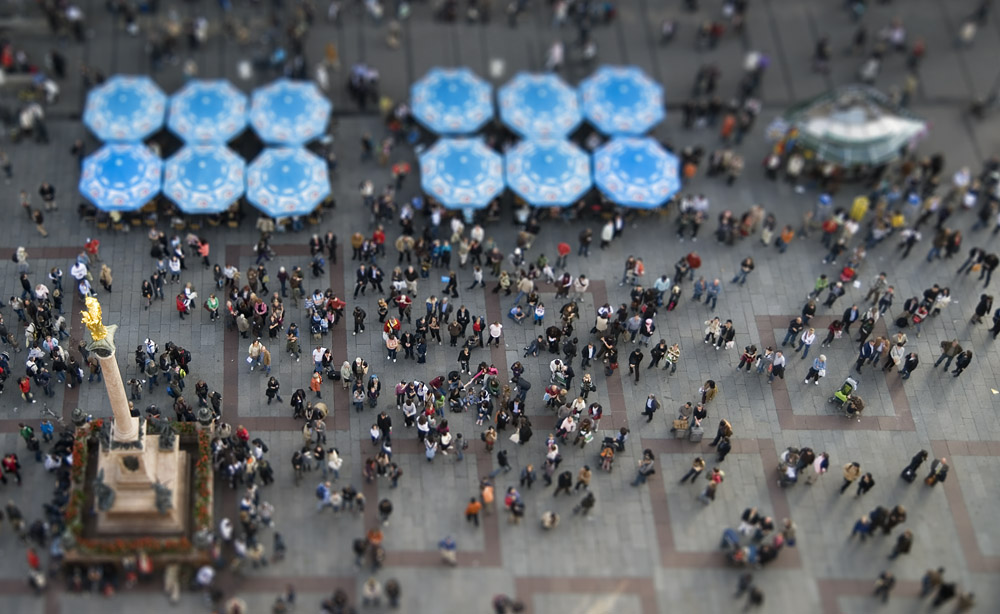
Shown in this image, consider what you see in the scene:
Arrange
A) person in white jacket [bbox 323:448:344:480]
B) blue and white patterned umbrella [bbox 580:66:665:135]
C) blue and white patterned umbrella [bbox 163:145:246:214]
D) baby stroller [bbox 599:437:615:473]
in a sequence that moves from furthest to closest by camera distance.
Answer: blue and white patterned umbrella [bbox 580:66:665:135] < blue and white patterned umbrella [bbox 163:145:246:214] < baby stroller [bbox 599:437:615:473] < person in white jacket [bbox 323:448:344:480]

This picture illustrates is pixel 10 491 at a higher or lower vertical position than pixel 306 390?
lower

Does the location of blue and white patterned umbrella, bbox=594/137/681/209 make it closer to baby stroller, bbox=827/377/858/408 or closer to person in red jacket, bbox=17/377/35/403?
baby stroller, bbox=827/377/858/408

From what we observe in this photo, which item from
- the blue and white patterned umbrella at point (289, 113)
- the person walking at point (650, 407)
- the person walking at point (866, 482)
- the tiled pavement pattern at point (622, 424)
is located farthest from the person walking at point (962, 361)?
the blue and white patterned umbrella at point (289, 113)

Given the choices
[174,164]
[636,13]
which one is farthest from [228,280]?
[636,13]

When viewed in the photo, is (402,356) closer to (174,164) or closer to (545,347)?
(545,347)

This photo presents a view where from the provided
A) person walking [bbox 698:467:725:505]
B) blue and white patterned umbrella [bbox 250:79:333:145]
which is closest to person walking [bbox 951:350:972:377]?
person walking [bbox 698:467:725:505]

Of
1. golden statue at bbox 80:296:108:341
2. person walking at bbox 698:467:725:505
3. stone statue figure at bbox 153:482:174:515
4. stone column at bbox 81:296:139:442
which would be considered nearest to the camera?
golden statue at bbox 80:296:108:341

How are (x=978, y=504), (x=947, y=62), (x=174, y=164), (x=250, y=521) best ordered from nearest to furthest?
(x=250, y=521)
(x=978, y=504)
(x=174, y=164)
(x=947, y=62)

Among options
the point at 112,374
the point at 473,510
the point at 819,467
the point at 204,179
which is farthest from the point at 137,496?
the point at 819,467
